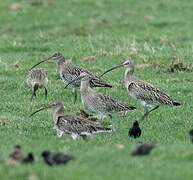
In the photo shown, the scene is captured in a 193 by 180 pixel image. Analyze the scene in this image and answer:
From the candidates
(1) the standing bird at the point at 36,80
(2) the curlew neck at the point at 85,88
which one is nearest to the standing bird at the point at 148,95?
(2) the curlew neck at the point at 85,88

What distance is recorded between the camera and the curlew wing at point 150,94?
17141mm

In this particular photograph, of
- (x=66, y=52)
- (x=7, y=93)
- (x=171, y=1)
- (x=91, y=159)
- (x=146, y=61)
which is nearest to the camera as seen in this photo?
(x=91, y=159)

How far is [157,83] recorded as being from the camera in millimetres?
21906

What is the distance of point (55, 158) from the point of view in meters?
12.0

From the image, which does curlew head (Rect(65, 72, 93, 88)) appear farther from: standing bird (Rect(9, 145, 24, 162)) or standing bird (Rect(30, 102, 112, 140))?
standing bird (Rect(9, 145, 24, 162))

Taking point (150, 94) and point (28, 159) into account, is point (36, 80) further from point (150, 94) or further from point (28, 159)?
point (28, 159)

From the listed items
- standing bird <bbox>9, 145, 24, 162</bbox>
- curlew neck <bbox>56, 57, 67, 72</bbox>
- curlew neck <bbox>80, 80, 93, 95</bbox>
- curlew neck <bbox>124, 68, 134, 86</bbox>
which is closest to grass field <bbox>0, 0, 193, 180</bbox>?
standing bird <bbox>9, 145, 24, 162</bbox>

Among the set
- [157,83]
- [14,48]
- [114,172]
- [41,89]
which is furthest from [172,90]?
[114,172]

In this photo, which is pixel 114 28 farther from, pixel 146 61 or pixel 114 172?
pixel 114 172

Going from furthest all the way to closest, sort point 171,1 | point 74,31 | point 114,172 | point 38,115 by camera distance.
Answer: point 171,1
point 74,31
point 38,115
point 114,172

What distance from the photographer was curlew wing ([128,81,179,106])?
17141 mm

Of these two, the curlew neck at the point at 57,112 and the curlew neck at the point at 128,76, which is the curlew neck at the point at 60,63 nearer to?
the curlew neck at the point at 128,76

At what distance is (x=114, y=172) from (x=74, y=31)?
772 inches

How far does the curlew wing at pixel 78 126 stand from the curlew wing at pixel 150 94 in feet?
7.90
